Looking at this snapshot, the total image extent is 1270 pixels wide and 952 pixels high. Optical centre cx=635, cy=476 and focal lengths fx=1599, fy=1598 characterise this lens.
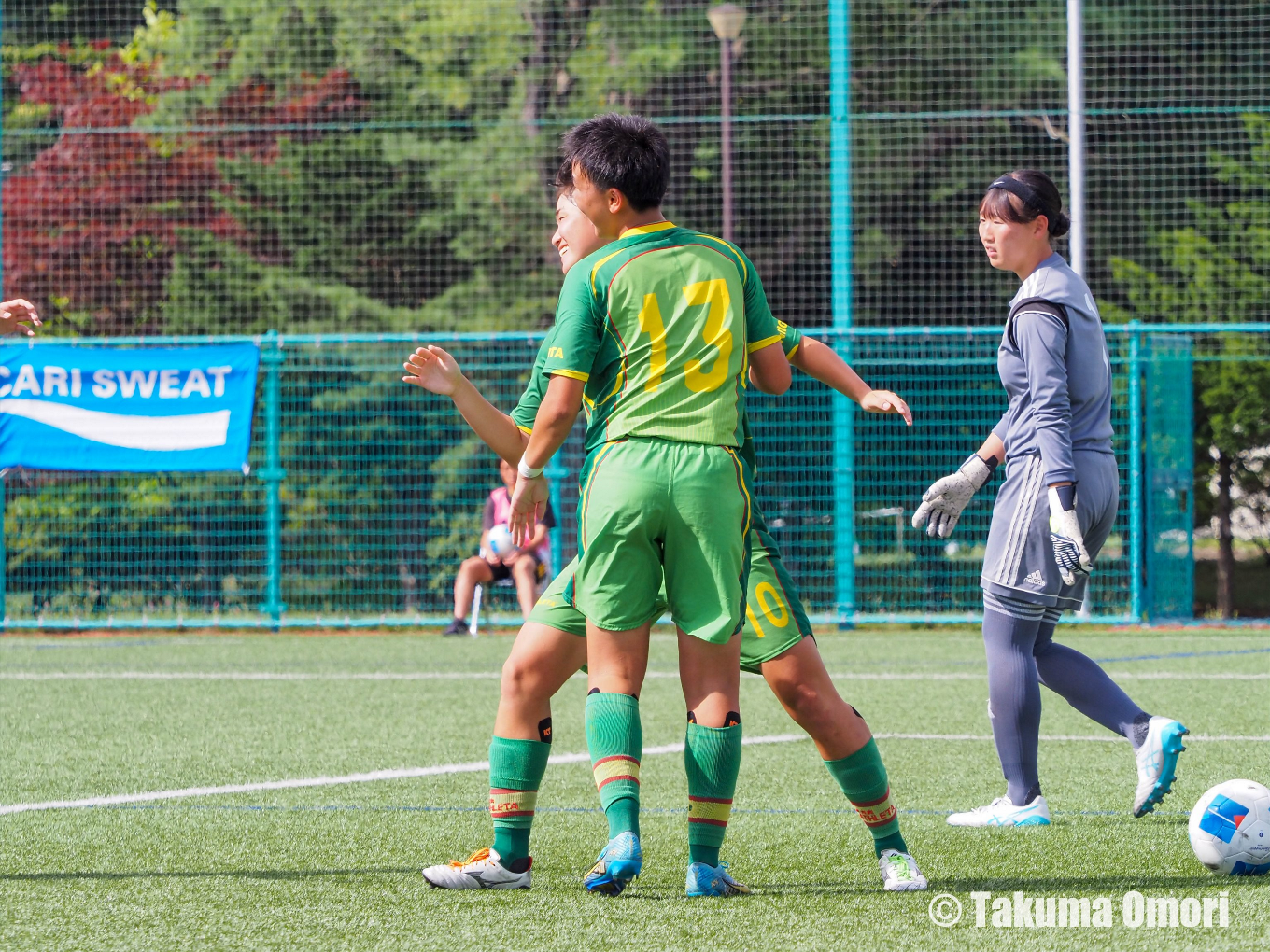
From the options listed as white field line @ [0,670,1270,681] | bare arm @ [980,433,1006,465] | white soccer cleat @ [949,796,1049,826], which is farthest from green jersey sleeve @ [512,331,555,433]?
white field line @ [0,670,1270,681]

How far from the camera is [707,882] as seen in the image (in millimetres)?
3820

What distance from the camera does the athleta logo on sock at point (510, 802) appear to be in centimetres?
394

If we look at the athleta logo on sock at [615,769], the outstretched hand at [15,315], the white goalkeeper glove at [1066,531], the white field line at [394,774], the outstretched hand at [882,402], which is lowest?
the white field line at [394,774]

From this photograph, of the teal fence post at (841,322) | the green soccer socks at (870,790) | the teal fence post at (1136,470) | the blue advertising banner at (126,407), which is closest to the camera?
the green soccer socks at (870,790)

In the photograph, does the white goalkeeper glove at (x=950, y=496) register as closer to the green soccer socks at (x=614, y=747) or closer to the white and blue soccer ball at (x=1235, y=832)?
the white and blue soccer ball at (x=1235, y=832)

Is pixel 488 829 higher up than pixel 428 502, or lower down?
lower down

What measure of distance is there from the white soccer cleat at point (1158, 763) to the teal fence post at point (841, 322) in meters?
8.10

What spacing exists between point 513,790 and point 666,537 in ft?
2.60

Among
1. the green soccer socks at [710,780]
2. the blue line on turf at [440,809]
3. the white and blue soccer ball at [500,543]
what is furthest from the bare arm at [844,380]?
the white and blue soccer ball at [500,543]

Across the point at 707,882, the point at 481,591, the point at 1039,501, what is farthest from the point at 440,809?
the point at 481,591

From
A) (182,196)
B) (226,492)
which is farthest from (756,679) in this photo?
(182,196)

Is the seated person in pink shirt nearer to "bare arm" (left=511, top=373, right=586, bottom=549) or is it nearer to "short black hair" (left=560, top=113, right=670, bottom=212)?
"bare arm" (left=511, top=373, right=586, bottom=549)

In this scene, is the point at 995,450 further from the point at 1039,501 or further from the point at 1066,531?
the point at 1066,531

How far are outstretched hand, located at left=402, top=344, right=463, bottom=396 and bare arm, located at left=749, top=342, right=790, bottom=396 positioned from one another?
723 millimetres
